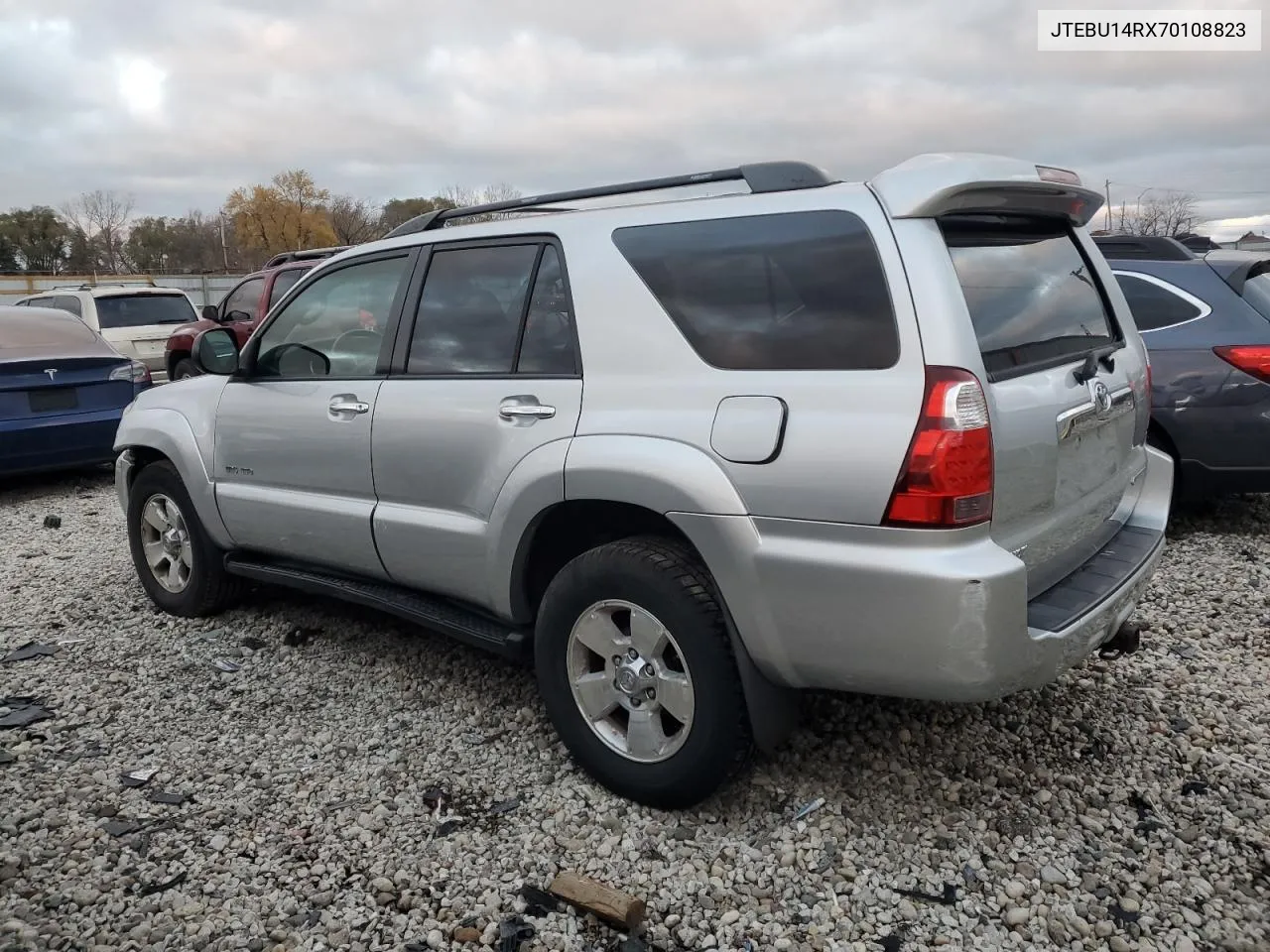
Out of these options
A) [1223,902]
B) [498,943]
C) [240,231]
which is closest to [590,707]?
[498,943]

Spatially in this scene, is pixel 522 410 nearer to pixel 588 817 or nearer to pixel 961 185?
pixel 588 817

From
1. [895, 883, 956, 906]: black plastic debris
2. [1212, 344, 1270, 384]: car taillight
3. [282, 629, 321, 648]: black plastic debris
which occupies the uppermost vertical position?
[1212, 344, 1270, 384]: car taillight

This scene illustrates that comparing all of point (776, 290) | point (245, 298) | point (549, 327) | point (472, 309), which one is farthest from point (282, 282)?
point (776, 290)

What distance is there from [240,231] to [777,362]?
80372 millimetres

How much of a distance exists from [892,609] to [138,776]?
2.61 meters

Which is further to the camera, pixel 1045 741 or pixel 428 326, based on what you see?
pixel 428 326

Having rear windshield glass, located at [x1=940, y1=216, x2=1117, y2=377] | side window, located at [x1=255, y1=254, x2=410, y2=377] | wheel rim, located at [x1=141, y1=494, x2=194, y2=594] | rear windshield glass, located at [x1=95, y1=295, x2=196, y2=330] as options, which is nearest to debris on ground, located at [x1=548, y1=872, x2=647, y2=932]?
rear windshield glass, located at [x1=940, y1=216, x2=1117, y2=377]

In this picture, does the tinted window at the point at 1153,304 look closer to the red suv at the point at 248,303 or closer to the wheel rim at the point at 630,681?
the wheel rim at the point at 630,681

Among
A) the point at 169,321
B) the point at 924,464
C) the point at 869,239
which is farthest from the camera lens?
the point at 169,321

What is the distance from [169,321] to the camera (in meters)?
13.3

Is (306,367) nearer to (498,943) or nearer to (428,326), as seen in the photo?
(428,326)

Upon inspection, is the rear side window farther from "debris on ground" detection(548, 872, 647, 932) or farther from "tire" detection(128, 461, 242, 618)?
"tire" detection(128, 461, 242, 618)

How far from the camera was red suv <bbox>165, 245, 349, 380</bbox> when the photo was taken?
34.5 ft

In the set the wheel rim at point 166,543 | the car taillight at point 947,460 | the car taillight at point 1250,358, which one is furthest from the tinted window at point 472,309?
the car taillight at point 1250,358
